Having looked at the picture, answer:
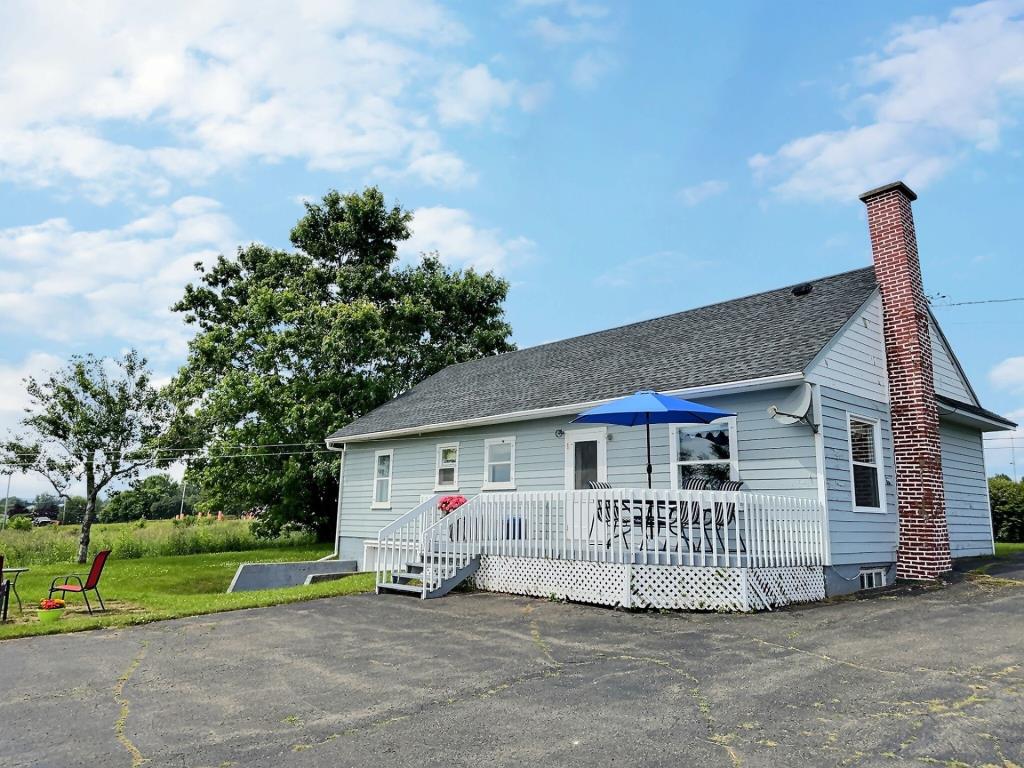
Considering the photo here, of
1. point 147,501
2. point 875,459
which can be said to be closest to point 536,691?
point 875,459

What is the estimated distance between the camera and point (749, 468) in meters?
10.8

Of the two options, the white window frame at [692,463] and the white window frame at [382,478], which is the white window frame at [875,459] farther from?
the white window frame at [382,478]

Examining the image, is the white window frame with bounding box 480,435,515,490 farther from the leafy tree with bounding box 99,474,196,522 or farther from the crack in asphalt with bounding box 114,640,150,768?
the leafy tree with bounding box 99,474,196,522

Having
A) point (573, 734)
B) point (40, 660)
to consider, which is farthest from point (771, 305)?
point (40, 660)

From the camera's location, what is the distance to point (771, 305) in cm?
1385

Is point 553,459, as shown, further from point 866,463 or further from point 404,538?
point 866,463

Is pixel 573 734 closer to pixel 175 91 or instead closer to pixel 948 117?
pixel 175 91

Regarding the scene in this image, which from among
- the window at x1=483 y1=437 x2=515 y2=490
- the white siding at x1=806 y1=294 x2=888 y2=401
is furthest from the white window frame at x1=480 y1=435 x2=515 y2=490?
the white siding at x1=806 y1=294 x2=888 y2=401

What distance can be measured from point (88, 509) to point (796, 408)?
20.1m

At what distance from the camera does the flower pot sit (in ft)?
30.4

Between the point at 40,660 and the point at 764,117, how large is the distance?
1477cm

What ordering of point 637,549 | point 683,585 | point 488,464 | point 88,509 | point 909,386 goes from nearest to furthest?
point 683,585 < point 637,549 < point 909,386 < point 488,464 < point 88,509

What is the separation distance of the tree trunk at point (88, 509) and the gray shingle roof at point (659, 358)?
26.4ft

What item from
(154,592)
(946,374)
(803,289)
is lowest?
(154,592)
